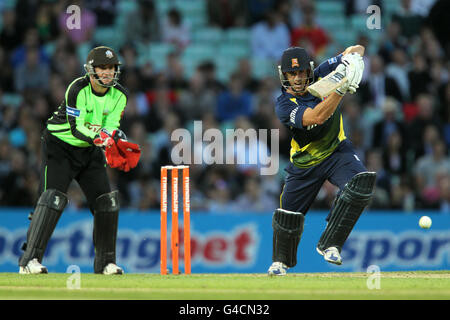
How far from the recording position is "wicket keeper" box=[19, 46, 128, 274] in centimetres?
812

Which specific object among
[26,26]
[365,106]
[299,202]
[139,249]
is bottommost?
[139,249]

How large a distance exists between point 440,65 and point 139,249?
20.9ft

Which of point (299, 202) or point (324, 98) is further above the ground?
point (324, 98)

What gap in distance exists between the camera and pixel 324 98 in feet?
26.4

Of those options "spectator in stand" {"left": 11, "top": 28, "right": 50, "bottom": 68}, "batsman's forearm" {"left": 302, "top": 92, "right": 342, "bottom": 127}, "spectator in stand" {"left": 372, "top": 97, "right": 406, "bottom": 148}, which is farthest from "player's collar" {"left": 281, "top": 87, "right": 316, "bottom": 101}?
"spectator in stand" {"left": 11, "top": 28, "right": 50, "bottom": 68}

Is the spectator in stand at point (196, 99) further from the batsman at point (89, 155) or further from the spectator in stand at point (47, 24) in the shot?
the batsman at point (89, 155)

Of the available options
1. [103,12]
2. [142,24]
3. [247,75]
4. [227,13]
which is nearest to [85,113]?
[247,75]

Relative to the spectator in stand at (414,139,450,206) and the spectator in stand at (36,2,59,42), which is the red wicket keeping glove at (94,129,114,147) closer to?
the spectator in stand at (414,139,450,206)

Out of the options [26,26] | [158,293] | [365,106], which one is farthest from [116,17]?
[158,293]

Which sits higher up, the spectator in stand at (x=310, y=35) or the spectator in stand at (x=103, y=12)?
the spectator in stand at (x=103, y=12)

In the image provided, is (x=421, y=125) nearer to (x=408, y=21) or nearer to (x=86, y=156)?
(x=408, y=21)

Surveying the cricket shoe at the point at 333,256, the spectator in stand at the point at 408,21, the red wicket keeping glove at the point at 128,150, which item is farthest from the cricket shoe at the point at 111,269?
the spectator in stand at the point at 408,21

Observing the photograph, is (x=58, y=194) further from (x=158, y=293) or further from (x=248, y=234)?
(x=248, y=234)

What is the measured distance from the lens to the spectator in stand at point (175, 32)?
14.9 m
